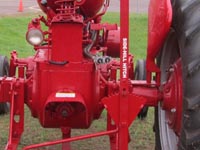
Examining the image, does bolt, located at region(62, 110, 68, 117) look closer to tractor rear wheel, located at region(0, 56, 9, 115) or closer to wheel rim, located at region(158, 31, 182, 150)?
wheel rim, located at region(158, 31, 182, 150)

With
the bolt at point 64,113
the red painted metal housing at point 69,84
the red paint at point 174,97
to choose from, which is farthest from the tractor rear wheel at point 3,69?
the red paint at point 174,97

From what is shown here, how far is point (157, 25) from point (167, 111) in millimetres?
652

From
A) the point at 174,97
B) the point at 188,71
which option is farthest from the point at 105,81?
the point at 188,71

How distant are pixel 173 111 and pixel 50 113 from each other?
895mm

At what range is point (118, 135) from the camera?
10.2 feet

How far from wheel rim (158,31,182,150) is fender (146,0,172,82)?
0.15 metres

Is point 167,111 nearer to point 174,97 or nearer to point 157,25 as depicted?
point 174,97

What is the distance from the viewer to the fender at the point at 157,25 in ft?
10.5

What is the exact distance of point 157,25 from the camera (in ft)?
10.9

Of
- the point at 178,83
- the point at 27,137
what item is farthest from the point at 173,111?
the point at 27,137

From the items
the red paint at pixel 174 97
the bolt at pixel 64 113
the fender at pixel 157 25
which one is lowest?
the bolt at pixel 64 113

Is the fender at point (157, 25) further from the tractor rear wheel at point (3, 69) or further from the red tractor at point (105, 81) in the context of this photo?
the tractor rear wheel at point (3, 69)

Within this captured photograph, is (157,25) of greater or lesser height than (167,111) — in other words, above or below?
above

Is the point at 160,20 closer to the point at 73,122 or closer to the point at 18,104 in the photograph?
the point at 73,122
